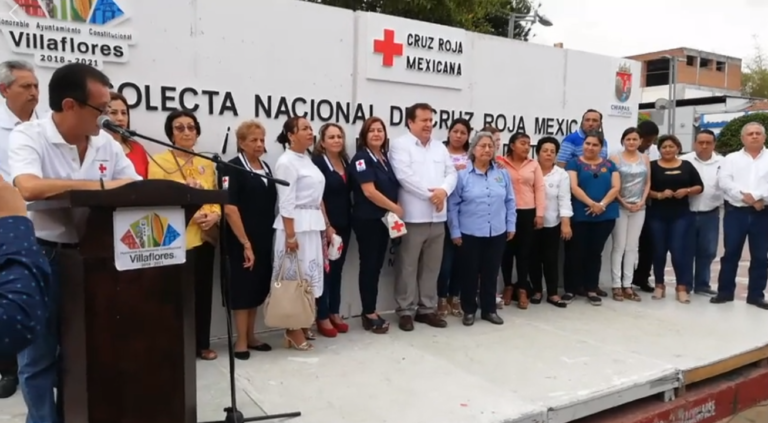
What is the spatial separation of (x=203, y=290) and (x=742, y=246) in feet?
15.2

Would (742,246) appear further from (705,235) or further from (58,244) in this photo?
(58,244)

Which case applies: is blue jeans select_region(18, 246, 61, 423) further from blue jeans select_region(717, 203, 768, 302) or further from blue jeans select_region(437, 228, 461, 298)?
blue jeans select_region(717, 203, 768, 302)

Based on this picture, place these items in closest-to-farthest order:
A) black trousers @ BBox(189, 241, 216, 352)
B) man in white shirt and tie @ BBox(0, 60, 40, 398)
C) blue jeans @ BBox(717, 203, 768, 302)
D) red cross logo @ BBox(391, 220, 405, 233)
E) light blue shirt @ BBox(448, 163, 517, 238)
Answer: man in white shirt and tie @ BBox(0, 60, 40, 398) → black trousers @ BBox(189, 241, 216, 352) → red cross logo @ BBox(391, 220, 405, 233) → light blue shirt @ BBox(448, 163, 517, 238) → blue jeans @ BBox(717, 203, 768, 302)

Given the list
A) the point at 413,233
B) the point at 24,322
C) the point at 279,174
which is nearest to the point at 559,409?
the point at 413,233

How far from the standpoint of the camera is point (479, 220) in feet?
14.6

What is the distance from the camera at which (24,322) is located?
1.15 m

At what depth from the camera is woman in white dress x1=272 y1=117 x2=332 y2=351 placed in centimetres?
372

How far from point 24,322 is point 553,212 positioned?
451 centimetres

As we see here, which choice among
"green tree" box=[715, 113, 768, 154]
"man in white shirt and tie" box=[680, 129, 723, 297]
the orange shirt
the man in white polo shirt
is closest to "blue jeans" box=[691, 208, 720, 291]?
"man in white shirt and tie" box=[680, 129, 723, 297]

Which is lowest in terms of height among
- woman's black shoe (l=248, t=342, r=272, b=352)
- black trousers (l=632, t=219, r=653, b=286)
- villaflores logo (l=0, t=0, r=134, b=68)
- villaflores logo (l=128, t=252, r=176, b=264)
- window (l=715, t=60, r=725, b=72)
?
woman's black shoe (l=248, t=342, r=272, b=352)

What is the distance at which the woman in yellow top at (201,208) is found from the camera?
11.2ft

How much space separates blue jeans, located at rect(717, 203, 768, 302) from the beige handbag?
13.0ft

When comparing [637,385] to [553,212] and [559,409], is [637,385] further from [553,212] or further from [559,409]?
[553,212]

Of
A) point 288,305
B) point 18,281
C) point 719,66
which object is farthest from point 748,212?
point 719,66
